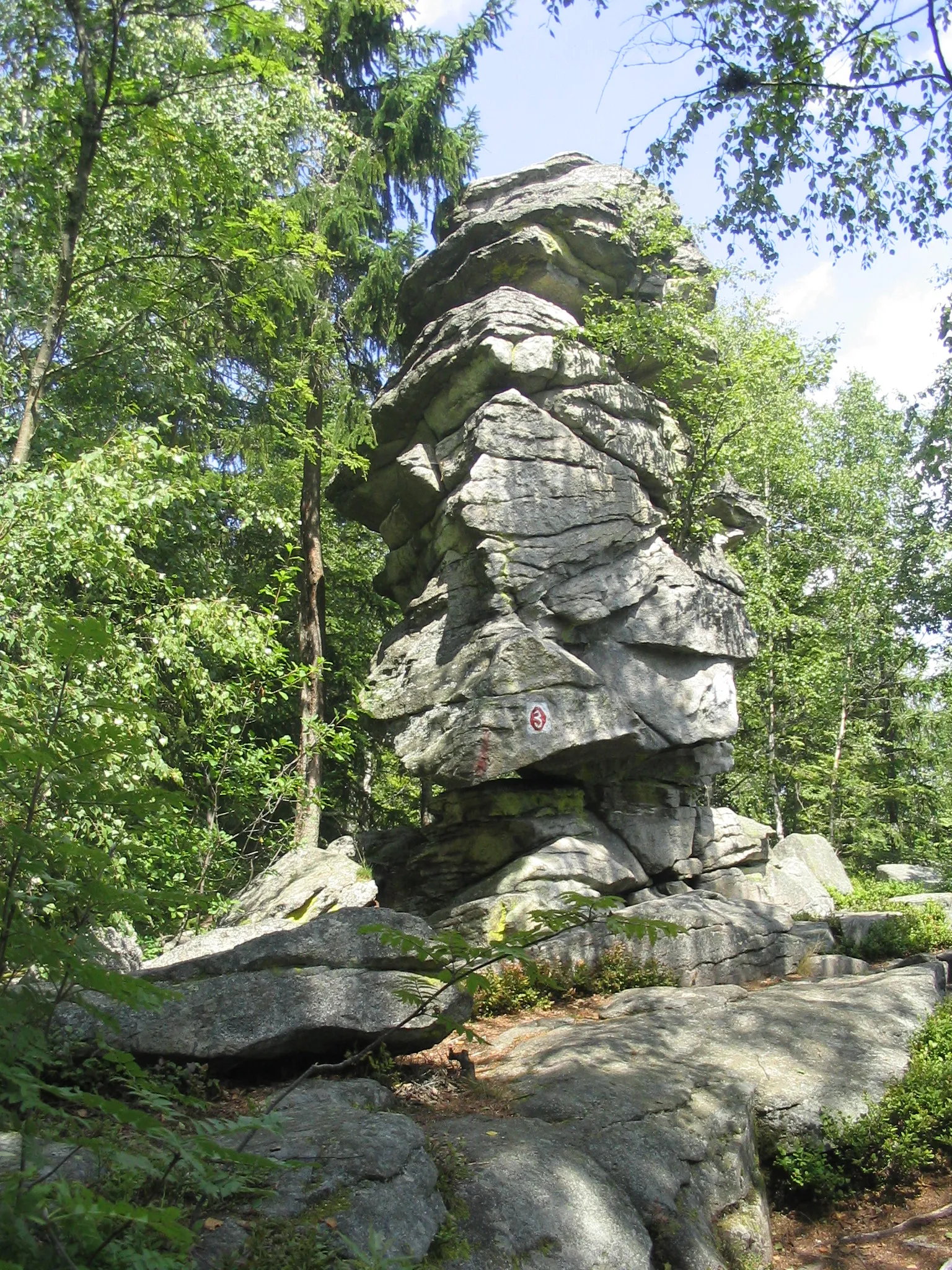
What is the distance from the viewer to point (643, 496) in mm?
14453

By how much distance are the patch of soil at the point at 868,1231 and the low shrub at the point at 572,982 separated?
3382 millimetres

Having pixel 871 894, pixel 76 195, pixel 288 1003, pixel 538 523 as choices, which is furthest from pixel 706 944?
pixel 76 195

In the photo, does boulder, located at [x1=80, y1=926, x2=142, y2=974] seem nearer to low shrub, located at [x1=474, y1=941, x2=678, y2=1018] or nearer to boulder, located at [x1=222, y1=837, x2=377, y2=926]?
boulder, located at [x1=222, y1=837, x2=377, y2=926]

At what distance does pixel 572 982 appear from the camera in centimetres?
968

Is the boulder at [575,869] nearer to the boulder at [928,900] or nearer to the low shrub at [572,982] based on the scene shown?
the low shrub at [572,982]

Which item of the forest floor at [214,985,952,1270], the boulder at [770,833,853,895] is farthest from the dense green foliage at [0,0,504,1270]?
the boulder at [770,833,853,895]

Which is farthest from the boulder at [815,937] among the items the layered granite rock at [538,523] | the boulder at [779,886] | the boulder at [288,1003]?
the boulder at [288,1003]

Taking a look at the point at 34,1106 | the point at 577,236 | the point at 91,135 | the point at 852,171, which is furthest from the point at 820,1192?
the point at 577,236

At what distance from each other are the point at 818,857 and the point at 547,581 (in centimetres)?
982

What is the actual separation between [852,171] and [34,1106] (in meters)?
9.27

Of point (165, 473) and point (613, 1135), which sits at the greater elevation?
point (165, 473)

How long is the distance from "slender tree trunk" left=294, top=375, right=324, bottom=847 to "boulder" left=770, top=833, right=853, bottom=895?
916 cm

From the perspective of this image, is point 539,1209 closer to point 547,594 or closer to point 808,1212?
point 808,1212

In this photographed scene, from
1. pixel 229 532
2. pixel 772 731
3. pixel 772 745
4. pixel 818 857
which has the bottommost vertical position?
pixel 818 857
